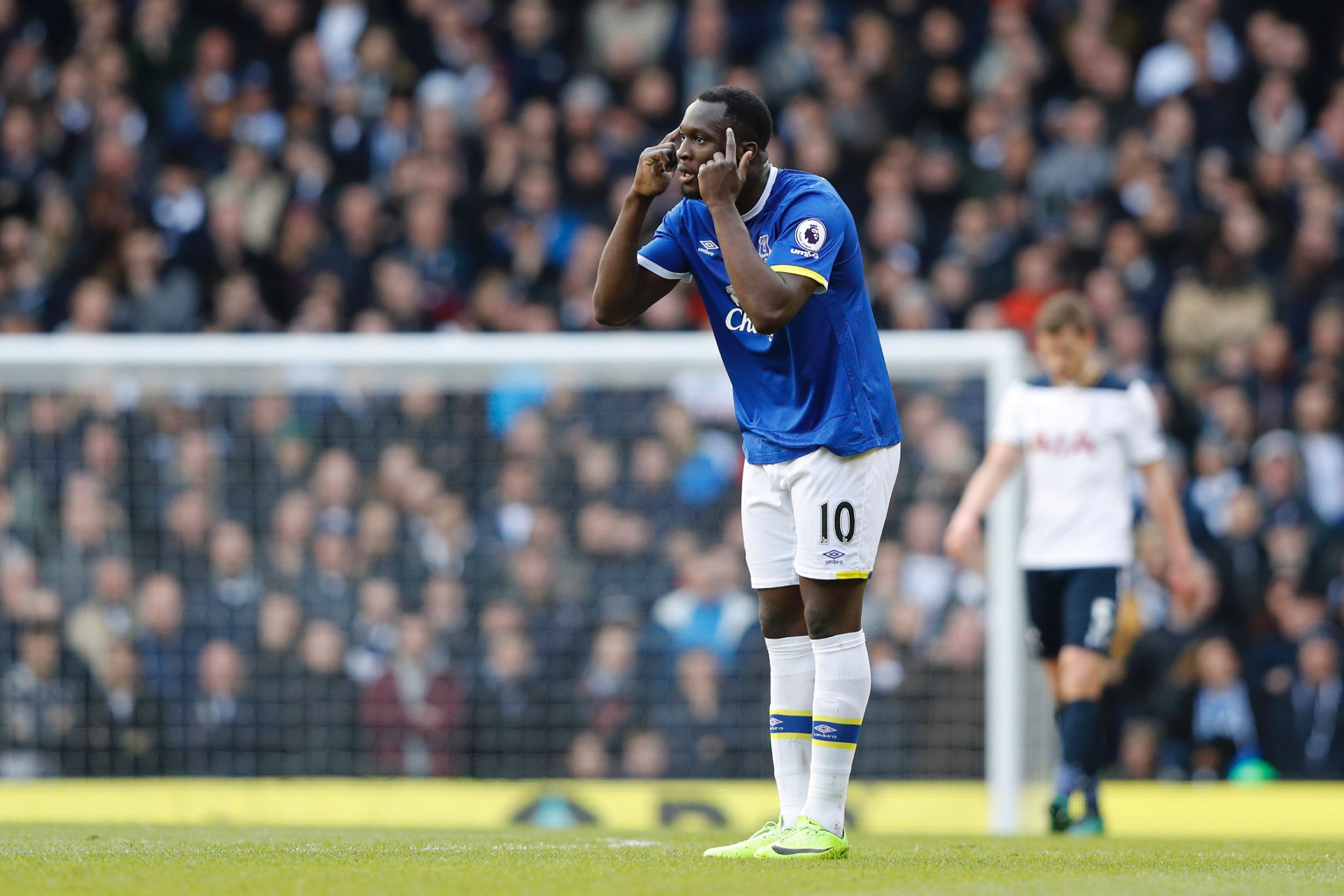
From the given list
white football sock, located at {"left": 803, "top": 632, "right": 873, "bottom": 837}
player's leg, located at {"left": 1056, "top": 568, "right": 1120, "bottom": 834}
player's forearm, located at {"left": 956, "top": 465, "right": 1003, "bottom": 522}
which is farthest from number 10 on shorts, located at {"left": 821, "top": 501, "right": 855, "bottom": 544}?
player's leg, located at {"left": 1056, "top": 568, "right": 1120, "bottom": 834}

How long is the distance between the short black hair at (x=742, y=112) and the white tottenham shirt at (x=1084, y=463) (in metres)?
2.86

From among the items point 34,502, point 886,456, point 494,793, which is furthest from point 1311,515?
point 34,502

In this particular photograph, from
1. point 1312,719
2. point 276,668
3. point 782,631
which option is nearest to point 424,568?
point 276,668

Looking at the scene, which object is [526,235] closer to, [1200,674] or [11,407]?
[11,407]

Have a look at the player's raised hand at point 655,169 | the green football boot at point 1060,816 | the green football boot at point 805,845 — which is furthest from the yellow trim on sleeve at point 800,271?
the green football boot at point 1060,816

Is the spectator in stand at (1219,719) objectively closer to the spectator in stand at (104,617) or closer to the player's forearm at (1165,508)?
the player's forearm at (1165,508)

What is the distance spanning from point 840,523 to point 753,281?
749mm

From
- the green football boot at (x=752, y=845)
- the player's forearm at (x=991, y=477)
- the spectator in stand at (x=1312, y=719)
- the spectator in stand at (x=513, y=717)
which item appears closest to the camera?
the green football boot at (x=752, y=845)

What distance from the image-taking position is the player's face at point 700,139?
4.88 m

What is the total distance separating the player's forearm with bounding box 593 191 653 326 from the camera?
5.07 metres

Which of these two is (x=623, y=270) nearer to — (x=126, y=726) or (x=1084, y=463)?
(x=1084, y=463)

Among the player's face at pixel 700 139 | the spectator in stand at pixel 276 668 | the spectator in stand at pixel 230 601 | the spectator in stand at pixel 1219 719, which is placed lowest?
the spectator in stand at pixel 1219 719

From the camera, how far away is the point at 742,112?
491 cm

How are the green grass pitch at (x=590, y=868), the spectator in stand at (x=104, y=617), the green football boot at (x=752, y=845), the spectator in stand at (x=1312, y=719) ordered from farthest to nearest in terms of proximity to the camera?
the spectator in stand at (x=1312, y=719)
the spectator in stand at (x=104, y=617)
the green football boot at (x=752, y=845)
the green grass pitch at (x=590, y=868)
